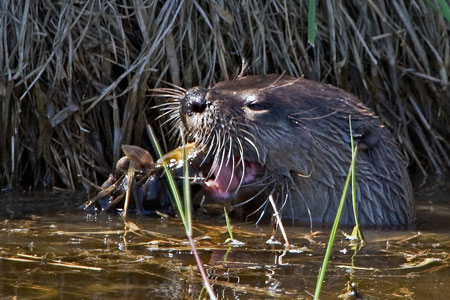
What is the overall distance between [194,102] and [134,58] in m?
0.81

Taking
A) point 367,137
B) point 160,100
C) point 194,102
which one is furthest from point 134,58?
point 367,137

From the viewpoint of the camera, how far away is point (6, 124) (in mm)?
4215

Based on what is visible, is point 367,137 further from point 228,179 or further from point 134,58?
point 134,58

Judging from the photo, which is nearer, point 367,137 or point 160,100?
point 367,137

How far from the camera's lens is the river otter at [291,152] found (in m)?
3.68

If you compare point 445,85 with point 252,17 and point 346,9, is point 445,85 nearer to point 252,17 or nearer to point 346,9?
point 346,9

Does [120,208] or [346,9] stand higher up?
[346,9]

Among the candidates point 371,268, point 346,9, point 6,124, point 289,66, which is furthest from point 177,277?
point 346,9

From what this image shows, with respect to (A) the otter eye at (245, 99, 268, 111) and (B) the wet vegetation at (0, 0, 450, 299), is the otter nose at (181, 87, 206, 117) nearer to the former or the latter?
(A) the otter eye at (245, 99, 268, 111)

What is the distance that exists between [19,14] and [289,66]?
128cm

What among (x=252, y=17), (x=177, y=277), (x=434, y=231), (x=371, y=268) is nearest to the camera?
(x=177, y=277)

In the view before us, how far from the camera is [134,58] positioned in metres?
4.39

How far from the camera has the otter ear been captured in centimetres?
377

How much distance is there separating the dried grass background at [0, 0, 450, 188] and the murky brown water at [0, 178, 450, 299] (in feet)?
2.35
